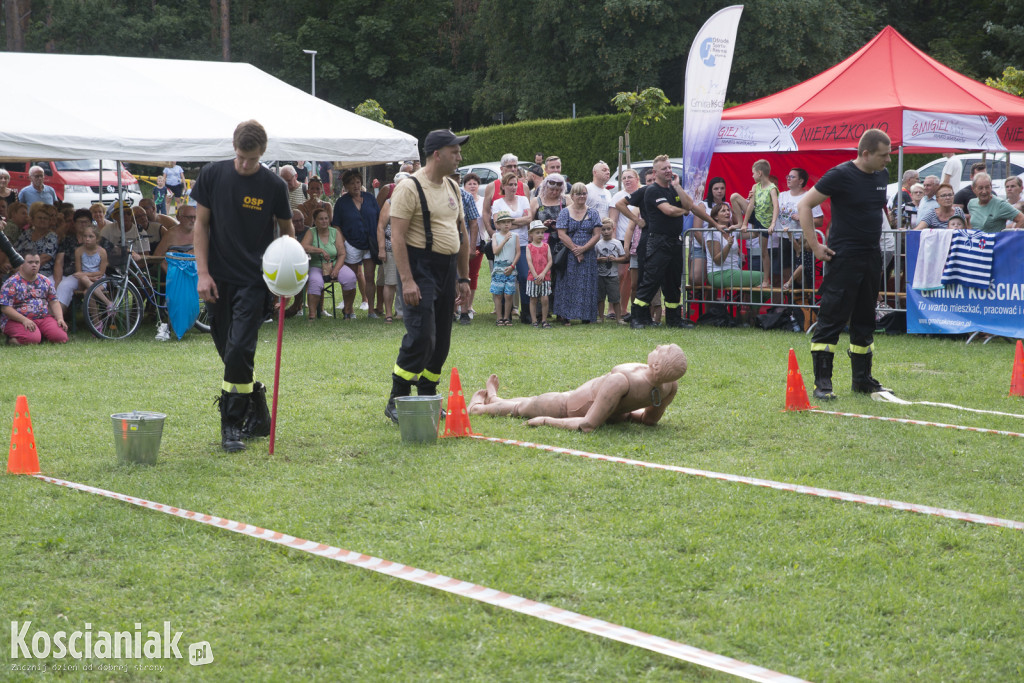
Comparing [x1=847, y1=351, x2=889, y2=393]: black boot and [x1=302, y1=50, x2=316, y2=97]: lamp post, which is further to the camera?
[x1=302, y1=50, x2=316, y2=97]: lamp post

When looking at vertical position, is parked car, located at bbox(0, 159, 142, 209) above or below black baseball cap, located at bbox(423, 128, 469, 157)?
above

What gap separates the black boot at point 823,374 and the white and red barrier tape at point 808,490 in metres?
2.69

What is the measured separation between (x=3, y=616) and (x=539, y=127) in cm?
3258

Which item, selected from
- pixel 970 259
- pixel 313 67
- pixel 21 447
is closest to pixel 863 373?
pixel 970 259

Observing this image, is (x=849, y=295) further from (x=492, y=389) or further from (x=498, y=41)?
(x=498, y=41)

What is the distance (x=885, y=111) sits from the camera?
43.2ft

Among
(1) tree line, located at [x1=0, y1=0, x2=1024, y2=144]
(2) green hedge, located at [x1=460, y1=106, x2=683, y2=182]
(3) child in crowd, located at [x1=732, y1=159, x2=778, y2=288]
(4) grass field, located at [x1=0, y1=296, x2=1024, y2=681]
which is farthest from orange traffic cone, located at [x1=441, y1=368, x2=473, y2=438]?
(1) tree line, located at [x1=0, y1=0, x2=1024, y2=144]

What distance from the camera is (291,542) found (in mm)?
4832

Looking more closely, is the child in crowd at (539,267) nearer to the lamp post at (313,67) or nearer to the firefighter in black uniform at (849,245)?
the firefighter in black uniform at (849,245)

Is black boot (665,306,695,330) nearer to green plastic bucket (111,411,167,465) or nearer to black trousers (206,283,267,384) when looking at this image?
black trousers (206,283,267,384)

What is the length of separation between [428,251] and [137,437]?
2210 millimetres

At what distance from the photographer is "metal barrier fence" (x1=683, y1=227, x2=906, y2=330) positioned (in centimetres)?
1320

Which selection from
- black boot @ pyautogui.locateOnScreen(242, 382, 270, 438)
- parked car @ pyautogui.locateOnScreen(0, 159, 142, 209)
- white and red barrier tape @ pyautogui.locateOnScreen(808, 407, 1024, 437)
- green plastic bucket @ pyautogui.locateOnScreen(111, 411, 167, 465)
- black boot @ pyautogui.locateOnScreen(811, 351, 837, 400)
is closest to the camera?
green plastic bucket @ pyautogui.locateOnScreen(111, 411, 167, 465)

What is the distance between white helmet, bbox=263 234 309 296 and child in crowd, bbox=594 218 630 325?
26.5 ft
